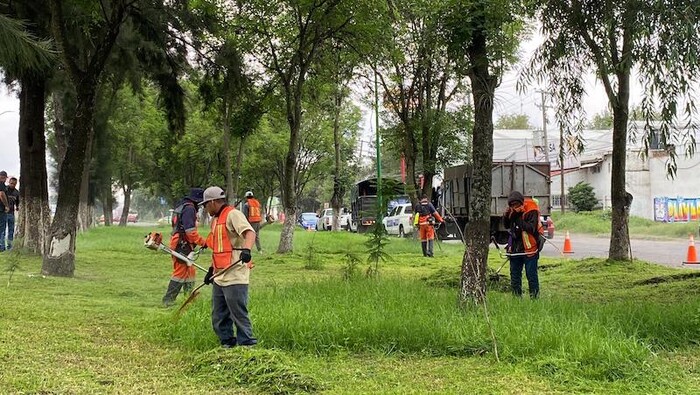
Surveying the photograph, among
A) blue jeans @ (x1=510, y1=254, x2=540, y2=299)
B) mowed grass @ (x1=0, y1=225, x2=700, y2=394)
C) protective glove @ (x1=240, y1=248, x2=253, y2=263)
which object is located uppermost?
protective glove @ (x1=240, y1=248, x2=253, y2=263)

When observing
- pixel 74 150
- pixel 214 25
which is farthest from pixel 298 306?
pixel 214 25

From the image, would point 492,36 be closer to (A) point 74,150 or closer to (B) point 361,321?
(B) point 361,321

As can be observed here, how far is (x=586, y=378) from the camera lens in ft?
17.0

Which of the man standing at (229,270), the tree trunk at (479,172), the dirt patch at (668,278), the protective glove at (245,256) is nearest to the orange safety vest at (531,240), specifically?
the tree trunk at (479,172)

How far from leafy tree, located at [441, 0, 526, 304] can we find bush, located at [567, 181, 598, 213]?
37.6 m

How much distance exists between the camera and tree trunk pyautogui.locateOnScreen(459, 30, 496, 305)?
802 cm

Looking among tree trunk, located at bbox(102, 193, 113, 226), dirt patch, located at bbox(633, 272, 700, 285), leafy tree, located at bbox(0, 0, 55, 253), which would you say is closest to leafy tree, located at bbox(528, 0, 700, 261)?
dirt patch, located at bbox(633, 272, 700, 285)

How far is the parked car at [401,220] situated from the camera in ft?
104

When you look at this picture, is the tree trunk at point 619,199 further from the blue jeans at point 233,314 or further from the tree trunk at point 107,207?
the tree trunk at point 107,207

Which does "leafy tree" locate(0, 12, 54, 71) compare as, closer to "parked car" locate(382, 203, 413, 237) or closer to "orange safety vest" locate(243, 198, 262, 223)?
"orange safety vest" locate(243, 198, 262, 223)

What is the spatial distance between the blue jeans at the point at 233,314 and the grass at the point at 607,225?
2587 cm

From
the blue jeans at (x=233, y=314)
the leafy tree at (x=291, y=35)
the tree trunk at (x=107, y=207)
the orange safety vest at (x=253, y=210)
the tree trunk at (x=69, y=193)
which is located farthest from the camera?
the tree trunk at (x=107, y=207)

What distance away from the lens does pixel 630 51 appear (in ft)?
24.6

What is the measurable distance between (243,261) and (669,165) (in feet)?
18.0
